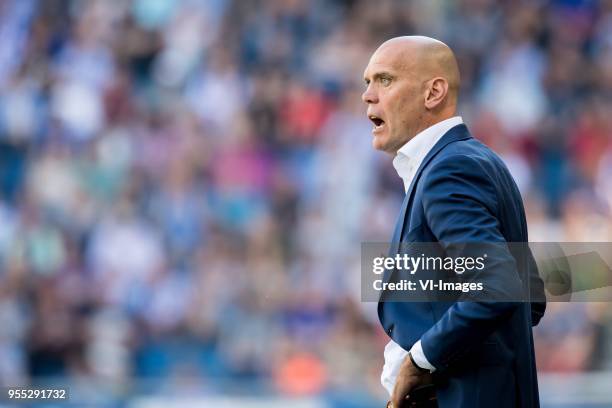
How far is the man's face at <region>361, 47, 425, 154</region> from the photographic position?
3.53 meters

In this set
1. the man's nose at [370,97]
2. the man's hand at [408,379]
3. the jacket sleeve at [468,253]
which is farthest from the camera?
the man's nose at [370,97]

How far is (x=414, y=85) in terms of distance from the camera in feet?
11.6

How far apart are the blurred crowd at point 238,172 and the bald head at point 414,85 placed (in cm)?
487

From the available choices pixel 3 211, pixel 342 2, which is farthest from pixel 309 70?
pixel 3 211

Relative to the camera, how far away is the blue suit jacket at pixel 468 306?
310 centimetres

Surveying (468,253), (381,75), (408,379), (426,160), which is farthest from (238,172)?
(468,253)

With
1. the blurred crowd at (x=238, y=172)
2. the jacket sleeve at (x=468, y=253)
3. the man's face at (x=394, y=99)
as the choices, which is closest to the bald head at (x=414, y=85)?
the man's face at (x=394, y=99)

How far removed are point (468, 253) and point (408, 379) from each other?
41 centimetres

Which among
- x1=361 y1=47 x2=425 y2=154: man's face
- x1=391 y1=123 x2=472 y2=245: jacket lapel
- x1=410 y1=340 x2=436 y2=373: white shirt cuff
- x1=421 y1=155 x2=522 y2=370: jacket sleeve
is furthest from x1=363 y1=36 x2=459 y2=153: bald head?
x1=410 y1=340 x2=436 y2=373: white shirt cuff

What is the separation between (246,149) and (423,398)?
23.3 ft

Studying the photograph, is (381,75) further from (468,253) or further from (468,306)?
(468,306)

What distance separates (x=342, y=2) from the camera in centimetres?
1216

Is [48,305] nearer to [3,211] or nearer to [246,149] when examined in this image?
[3,211]

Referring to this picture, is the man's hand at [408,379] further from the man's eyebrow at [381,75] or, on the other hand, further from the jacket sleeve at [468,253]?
the man's eyebrow at [381,75]
